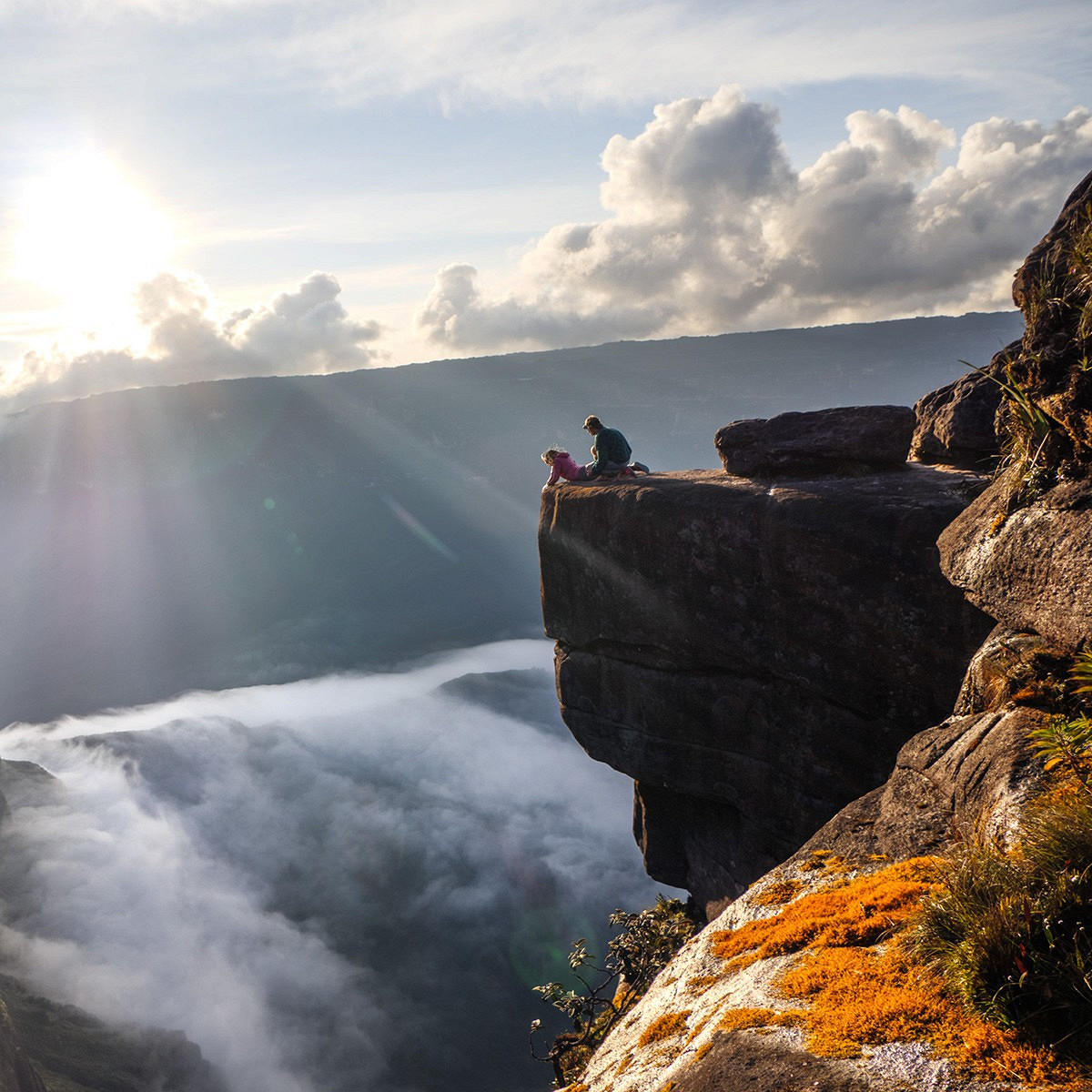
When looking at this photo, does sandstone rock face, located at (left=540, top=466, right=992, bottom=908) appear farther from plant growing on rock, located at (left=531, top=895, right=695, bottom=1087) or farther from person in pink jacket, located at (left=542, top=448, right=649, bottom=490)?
plant growing on rock, located at (left=531, top=895, right=695, bottom=1087)

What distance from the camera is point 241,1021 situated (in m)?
130

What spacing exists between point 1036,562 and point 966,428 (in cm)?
1012

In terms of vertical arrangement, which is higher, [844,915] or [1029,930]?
[1029,930]

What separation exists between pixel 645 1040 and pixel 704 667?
12410 mm

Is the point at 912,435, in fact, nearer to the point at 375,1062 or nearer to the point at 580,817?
the point at 375,1062

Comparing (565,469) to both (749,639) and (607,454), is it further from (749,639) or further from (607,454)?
(749,639)

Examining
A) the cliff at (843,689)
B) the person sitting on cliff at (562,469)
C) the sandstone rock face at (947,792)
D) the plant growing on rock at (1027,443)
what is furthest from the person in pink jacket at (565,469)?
the sandstone rock face at (947,792)

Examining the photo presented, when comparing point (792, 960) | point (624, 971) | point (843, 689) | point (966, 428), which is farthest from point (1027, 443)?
point (624, 971)

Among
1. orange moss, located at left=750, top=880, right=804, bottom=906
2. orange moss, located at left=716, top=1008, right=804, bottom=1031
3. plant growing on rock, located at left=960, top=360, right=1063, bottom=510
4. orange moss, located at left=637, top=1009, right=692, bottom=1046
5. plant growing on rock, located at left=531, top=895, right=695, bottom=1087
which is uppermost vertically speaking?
plant growing on rock, located at left=960, top=360, right=1063, bottom=510

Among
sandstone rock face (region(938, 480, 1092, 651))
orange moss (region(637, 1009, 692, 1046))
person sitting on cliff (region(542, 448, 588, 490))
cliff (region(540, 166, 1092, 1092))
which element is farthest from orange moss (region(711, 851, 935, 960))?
person sitting on cliff (region(542, 448, 588, 490))

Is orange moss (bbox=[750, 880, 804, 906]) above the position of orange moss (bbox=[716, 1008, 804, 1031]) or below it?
below

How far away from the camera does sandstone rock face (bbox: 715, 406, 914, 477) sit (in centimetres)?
1802

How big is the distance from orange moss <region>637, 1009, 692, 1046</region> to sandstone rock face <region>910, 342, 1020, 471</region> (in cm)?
1377

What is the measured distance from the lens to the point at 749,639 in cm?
1808
